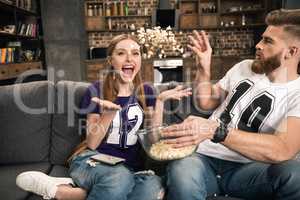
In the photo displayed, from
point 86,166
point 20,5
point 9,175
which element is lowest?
point 9,175

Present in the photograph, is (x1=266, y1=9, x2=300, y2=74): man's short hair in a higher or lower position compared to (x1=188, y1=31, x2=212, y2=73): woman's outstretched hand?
higher

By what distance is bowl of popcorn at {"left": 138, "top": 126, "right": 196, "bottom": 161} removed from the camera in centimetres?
123

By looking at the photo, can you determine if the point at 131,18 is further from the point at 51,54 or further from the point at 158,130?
the point at 158,130

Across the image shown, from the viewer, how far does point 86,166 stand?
1.38m

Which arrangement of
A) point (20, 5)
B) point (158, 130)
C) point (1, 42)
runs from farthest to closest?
point (20, 5), point (1, 42), point (158, 130)

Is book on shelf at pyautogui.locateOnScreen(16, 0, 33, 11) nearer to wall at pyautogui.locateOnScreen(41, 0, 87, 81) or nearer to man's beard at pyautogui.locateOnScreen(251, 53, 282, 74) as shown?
wall at pyautogui.locateOnScreen(41, 0, 87, 81)

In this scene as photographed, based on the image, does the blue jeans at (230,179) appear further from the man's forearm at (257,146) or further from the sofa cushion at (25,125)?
the sofa cushion at (25,125)

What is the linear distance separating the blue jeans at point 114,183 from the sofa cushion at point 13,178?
29 centimetres

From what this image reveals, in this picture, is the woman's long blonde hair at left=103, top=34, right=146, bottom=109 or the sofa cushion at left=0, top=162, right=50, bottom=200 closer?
the sofa cushion at left=0, top=162, right=50, bottom=200

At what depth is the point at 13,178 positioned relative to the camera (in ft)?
5.18

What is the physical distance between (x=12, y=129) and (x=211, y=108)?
1.18 meters

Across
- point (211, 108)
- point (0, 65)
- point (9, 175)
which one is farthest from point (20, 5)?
point (211, 108)

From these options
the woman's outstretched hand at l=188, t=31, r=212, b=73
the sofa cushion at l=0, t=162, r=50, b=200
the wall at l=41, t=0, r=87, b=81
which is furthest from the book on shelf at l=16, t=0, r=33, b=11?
the woman's outstretched hand at l=188, t=31, r=212, b=73

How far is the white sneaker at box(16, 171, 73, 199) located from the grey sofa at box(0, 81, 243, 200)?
0.39 m
